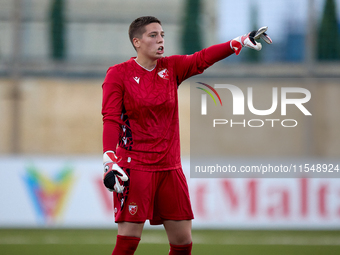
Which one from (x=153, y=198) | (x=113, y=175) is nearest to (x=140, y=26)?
(x=113, y=175)

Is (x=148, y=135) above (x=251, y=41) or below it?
below

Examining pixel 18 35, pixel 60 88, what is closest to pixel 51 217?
pixel 60 88

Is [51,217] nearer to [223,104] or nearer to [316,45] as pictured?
[223,104]

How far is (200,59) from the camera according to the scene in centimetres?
301

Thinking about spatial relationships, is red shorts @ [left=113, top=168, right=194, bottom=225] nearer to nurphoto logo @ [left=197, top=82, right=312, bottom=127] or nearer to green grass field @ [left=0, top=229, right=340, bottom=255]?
green grass field @ [left=0, top=229, right=340, bottom=255]

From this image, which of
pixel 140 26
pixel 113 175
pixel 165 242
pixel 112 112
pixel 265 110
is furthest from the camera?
pixel 265 110

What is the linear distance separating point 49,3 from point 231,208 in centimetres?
554

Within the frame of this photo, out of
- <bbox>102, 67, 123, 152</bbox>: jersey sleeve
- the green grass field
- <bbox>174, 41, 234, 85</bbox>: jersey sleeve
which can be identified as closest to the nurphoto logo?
the green grass field

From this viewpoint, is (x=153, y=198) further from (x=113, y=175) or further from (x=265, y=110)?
(x=265, y=110)

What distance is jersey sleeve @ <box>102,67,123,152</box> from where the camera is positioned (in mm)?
2834

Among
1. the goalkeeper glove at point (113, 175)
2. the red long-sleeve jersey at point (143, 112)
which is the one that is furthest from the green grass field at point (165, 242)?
the goalkeeper glove at point (113, 175)

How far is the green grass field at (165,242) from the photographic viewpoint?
5.11 metres

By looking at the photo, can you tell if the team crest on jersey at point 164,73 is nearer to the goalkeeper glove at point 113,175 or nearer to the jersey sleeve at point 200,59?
the jersey sleeve at point 200,59

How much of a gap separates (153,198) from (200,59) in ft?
2.92
